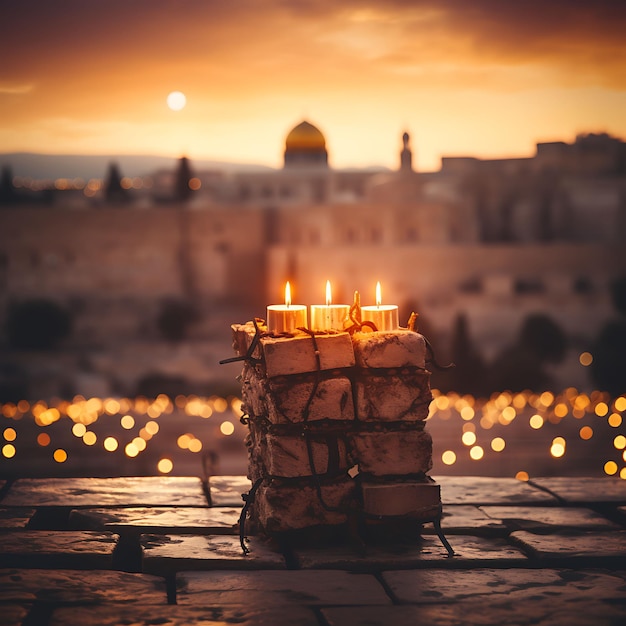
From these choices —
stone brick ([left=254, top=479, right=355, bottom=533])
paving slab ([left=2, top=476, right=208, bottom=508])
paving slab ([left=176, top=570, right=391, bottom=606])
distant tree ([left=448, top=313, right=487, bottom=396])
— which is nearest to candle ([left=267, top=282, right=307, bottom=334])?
stone brick ([left=254, top=479, right=355, bottom=533])

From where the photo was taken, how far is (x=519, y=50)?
1157 cm

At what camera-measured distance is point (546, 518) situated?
4.16 m

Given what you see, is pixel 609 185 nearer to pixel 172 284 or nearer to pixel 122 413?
pixel 172 284

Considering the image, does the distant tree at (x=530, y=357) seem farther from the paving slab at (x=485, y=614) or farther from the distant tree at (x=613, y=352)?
the paving slab at (x=485, y=614)

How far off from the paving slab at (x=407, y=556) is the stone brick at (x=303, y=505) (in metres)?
0.09

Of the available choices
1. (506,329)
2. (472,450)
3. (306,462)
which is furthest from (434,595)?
(506,329)

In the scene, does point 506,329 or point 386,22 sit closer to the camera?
point 386,22

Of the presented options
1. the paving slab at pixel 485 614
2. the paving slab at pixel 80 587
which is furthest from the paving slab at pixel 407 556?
the paving slab at pixel 80 587

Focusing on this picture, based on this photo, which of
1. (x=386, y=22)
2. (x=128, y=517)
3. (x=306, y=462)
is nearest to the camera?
(x=306, y=462)

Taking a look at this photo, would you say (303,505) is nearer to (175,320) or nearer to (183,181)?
(175,320)

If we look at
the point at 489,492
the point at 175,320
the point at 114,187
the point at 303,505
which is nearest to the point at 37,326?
the point at 175,320

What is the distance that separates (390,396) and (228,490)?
44.9 inches

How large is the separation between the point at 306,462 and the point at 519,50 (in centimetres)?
869

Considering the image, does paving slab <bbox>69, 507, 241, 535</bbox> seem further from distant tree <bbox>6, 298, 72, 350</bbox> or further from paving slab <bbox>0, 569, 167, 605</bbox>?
distant tree <bbox>6, 298, 72, 350</bbox>
